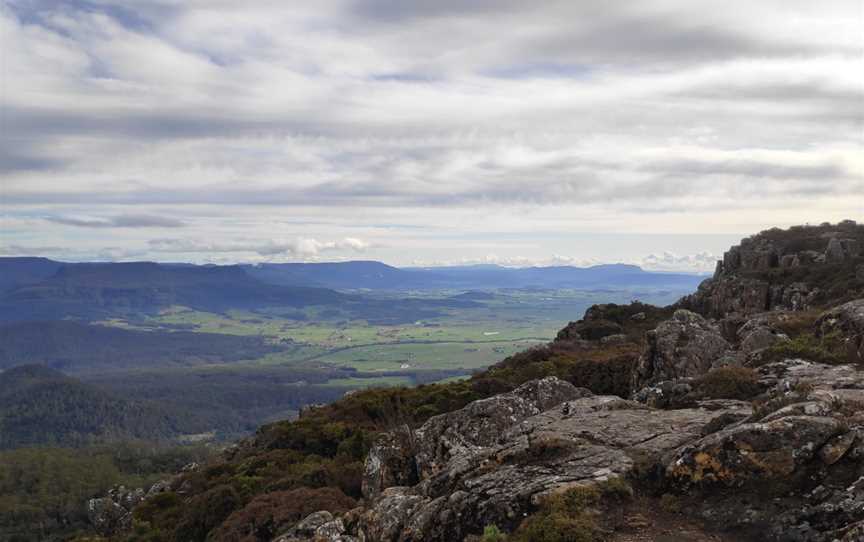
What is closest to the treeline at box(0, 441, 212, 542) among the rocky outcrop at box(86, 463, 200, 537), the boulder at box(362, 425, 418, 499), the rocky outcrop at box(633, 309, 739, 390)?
the rocky outcrop at box(86, 463, 200, 537)

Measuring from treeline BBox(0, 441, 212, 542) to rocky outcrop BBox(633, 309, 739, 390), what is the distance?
120148mm

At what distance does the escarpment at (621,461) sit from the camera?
11.9 metres

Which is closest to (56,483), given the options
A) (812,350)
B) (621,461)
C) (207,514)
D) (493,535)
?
(207,514)

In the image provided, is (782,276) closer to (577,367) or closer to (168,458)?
(577,367)

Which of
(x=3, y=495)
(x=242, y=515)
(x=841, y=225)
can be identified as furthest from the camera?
A: (x=3, y=495)

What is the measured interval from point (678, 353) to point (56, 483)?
18828 cm

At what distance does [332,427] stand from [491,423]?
21.9 metres

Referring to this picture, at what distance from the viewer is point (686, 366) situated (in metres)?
28.2

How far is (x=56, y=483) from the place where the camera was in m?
167

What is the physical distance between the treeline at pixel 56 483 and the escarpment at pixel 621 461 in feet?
367

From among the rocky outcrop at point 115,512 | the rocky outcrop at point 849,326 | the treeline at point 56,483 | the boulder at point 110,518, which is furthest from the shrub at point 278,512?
the treeline at point 56,483

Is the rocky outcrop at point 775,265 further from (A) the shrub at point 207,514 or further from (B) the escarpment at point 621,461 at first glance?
(A) the shrub at point 207,514

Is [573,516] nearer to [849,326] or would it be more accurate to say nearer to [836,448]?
[836,448]

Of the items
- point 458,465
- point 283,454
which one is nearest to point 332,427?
point 283,454
